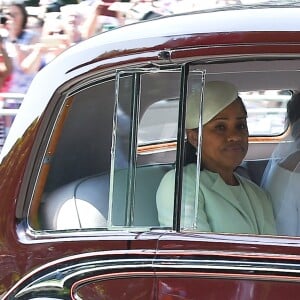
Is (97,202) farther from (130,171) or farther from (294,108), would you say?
(294,108)

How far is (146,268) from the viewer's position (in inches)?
76.2

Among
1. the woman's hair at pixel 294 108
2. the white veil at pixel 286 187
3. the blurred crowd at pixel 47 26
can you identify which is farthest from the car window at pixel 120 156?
the blurred crowd at pixel 47 26

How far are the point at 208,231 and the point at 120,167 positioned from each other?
304 mm

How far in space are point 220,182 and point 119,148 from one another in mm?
333

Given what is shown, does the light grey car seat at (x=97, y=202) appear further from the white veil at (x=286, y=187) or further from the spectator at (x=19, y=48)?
the spectator at (x=19, y=48)

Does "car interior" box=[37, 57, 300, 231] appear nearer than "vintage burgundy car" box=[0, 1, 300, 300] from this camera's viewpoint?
No

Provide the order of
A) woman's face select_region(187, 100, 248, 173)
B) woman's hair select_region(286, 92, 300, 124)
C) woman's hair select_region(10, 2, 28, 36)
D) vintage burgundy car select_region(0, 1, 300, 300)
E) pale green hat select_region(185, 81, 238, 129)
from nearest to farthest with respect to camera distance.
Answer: vintage burgundy car select_region(0, 1, 300, 300) → pale green hat select_region(185, 81, 238, 129) → woman's face select_region(187, 100, 248, 173) → woman's hair select_region(286, 92, 300, 124) → woman's hair select_region(10, 2, 28, 36)

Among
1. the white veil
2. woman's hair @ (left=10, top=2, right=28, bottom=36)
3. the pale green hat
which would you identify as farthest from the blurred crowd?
the pale green hat

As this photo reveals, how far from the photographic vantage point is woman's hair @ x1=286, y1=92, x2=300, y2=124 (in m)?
2.85

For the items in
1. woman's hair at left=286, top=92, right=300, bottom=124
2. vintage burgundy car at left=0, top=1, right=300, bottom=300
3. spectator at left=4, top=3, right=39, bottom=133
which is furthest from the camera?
spectator at left=4, top=3, right=39, bottom=133

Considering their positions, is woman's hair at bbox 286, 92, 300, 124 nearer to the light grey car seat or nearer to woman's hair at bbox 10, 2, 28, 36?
the light grey car seat

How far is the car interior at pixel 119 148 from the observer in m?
2.08

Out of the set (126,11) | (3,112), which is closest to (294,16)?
(3,112)

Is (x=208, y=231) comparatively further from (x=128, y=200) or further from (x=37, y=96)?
(x=37, y=96)
